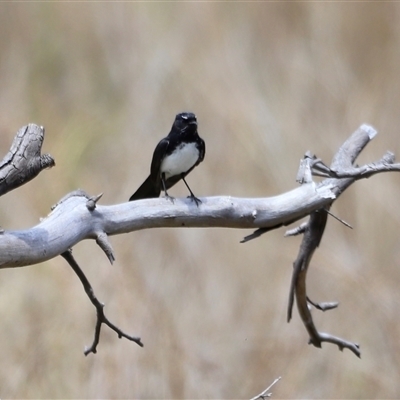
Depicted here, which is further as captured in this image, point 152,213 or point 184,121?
point 184,121

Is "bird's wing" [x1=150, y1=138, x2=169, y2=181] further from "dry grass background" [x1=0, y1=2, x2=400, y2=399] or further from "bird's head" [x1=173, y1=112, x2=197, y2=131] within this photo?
"dry grass background" [x1=0, y1=2, x2=400, y2=399]

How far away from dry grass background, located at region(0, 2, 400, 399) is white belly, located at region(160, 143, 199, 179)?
1197mm

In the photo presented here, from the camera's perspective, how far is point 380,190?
146 inches

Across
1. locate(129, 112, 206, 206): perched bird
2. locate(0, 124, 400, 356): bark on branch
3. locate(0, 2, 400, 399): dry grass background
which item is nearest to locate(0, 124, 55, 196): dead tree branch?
locate(0, 124, 400, 356): bark on branch

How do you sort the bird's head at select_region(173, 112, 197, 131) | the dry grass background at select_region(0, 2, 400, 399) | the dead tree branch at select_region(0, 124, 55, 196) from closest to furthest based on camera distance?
the dead tree branch at select_region(0, 124, 55, 196) < the bird's head at select_region(173, 112, 197, 131) < the dry grass background at select_region(0, 2, 400, 399)

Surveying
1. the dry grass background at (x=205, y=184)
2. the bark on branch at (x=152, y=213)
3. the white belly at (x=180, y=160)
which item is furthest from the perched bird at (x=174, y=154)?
the dry grass background at (x=205, y=184)

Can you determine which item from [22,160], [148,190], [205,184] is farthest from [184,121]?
[205,184]

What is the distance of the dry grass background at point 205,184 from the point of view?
3.48m

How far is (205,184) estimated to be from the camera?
12.0 feet

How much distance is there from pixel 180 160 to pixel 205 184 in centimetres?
132

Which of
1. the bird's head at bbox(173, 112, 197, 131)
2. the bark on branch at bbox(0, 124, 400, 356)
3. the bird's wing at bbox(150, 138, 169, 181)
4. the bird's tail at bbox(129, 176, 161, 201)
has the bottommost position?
the bark on branch at bbox(0, 124, 400, 356)

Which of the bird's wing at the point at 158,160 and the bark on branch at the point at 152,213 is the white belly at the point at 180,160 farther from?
the bark on branch at the point at 152,213

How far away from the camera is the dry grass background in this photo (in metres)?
3.48

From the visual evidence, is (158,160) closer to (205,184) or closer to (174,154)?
(174,154)
